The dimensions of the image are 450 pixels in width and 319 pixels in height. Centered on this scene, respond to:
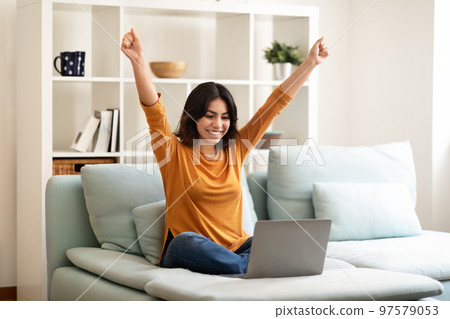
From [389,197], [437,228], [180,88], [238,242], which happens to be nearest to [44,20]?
[180,88]

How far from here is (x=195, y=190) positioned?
7.37 feet

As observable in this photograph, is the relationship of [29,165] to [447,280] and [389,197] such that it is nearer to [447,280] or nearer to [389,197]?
[389,197]

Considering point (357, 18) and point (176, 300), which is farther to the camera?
point (357, 18)

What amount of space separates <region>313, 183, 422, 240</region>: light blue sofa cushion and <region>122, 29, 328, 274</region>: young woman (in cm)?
60

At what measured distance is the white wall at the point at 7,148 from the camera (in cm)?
345

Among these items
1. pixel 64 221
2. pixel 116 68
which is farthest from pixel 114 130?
pixel 64 221

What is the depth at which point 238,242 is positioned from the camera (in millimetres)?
2279

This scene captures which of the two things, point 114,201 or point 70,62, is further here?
point 70,62

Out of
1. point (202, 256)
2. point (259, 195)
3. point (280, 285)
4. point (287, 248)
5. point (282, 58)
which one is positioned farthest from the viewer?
point (282, 58)

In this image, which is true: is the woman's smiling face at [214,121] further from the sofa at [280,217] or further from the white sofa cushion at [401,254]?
the white sofa cushion at [401,254]

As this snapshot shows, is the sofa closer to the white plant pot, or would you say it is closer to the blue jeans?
the blue jeans

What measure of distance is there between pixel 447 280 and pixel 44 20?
216 cm

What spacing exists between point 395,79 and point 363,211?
4.58ft

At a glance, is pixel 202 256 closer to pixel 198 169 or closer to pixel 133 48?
pixel 198 169
